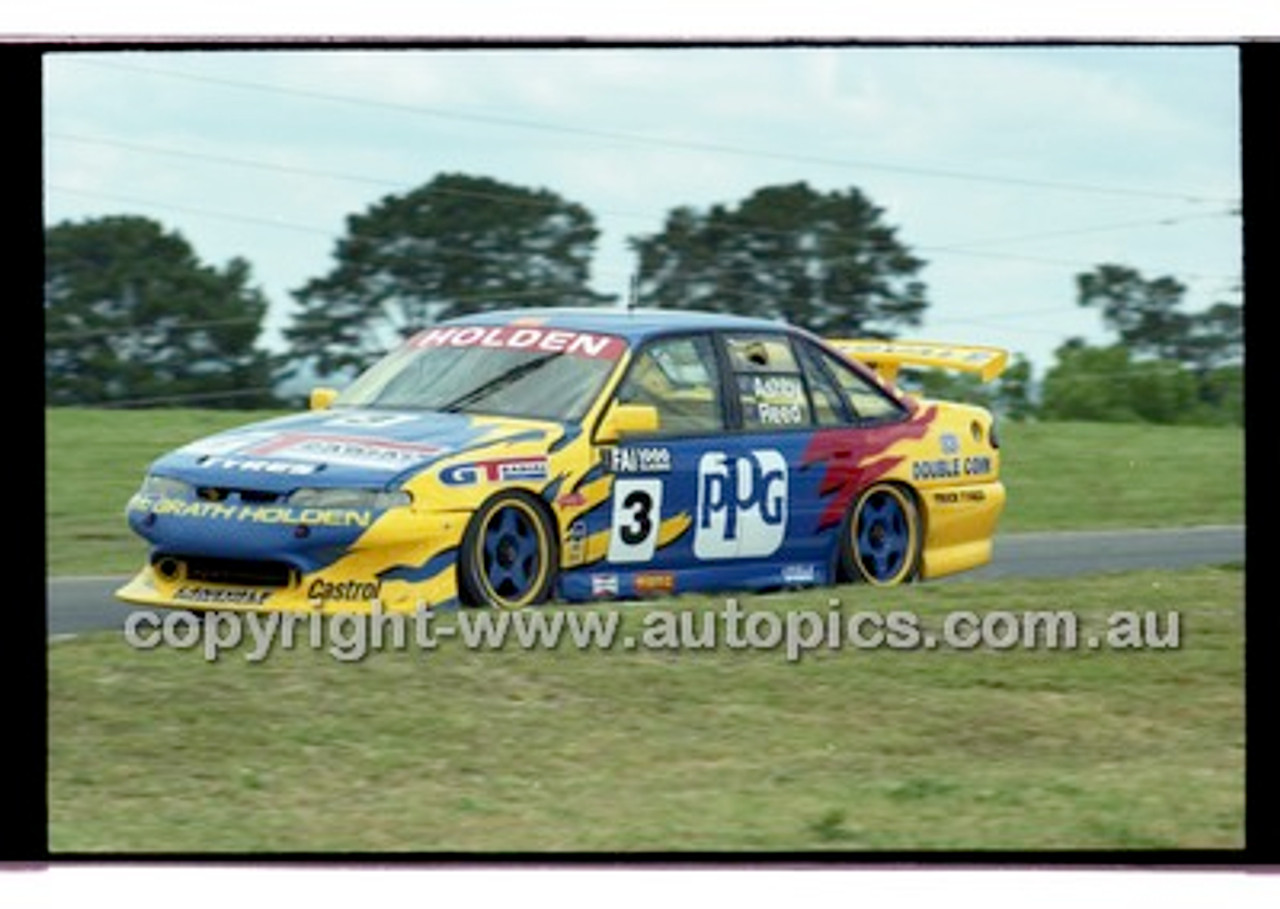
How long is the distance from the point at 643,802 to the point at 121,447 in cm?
542

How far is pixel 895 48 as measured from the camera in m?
8.43

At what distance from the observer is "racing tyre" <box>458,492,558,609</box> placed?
10.5 m

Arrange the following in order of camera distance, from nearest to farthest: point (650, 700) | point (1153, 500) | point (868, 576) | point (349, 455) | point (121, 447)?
1. point (650, 700)
2. point (349, 455)
3. point (868, 576)
4. point (121, 447)
5. point (1153, 500)

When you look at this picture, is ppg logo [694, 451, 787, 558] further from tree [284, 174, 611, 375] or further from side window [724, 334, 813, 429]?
tree [284, 174, 611, 375]

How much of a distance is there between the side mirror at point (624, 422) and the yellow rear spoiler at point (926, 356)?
1548mm

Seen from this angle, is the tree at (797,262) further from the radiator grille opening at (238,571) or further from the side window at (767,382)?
the radiator grille opening at (238,571)

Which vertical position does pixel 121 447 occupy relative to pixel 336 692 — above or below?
above

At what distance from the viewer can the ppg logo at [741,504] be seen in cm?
1133

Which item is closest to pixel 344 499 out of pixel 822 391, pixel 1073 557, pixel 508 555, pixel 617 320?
pixel 508 555

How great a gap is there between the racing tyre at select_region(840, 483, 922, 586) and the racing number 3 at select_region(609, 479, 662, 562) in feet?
3.58

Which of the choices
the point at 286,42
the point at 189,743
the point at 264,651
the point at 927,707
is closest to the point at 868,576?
the point at 927,707

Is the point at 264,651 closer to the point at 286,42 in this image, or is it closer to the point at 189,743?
the point at 189,743

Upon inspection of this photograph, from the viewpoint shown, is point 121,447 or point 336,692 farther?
point 121,447

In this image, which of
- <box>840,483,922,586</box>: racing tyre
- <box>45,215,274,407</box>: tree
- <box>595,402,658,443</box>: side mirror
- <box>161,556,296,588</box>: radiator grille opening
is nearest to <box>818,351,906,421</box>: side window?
<box>840,483,922,586</box>: racing tyre
